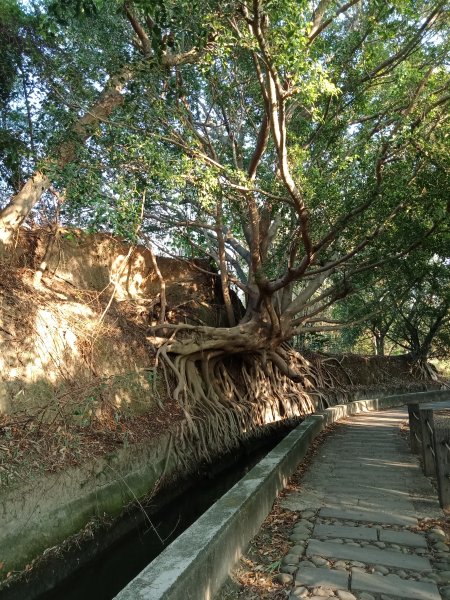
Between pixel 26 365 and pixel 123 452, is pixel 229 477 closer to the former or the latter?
pixel 123 452

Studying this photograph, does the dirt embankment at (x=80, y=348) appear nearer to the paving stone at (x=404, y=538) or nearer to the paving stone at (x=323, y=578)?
the paving stone at (x=323, y=578)

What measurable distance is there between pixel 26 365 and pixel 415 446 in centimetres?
543

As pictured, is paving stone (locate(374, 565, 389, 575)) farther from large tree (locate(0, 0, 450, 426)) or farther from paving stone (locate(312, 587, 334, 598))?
large tree (locate(0, 0, 450, 426))

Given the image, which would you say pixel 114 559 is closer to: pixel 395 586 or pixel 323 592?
pixel 323 592

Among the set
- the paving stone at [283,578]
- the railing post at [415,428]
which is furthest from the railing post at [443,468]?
the railing post at [415,428]

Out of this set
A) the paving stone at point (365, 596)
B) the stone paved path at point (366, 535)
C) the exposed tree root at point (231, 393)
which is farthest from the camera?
the exposed tree root at point (231, 393)

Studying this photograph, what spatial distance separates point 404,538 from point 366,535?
29 cm

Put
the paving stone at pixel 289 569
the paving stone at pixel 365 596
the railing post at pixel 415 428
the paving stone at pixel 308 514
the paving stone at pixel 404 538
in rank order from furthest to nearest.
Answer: the railing post at pixel 415 428 < the paving stone at pixel 308 514 < the paving stone at pixel 404 538 < the paving stone at pixel 289 569 < the paving stone at pixel 365 596

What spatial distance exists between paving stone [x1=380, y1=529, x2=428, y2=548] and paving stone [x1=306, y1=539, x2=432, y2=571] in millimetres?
220

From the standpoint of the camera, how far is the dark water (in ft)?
14.5

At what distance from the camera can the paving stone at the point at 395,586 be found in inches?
113

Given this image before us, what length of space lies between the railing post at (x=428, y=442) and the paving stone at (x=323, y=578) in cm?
289

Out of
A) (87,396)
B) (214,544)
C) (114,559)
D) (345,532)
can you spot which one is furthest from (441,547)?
(87,396)

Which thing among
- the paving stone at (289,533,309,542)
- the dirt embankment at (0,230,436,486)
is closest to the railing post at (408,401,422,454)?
the paving stone at (289,533,309,542)
